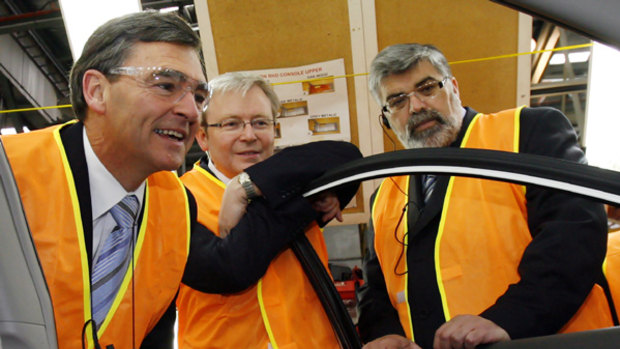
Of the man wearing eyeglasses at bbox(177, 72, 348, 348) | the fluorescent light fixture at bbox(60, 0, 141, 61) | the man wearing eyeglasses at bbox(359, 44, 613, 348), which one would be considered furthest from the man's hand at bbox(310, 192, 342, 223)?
the fluorescent light fixture at bbox(60, 0, 141, 61)

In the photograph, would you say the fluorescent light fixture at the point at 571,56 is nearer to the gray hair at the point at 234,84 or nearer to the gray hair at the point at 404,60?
the gray hair at the point at 404,60

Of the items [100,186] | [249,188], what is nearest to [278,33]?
[249,188]

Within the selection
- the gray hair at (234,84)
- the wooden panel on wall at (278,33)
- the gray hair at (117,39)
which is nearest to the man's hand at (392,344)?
the gray hair at (234,84)

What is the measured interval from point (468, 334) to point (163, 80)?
99 cm

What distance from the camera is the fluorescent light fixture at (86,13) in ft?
6.84

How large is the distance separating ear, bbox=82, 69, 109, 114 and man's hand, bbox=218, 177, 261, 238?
403 mm

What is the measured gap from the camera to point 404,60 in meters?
1.68

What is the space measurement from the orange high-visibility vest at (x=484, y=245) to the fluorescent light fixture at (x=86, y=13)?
1.67 meters

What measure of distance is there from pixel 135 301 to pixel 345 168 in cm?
67

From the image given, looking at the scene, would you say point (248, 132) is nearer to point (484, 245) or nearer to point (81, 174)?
point (81, 174)

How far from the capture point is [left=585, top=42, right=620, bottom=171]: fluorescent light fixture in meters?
2.13

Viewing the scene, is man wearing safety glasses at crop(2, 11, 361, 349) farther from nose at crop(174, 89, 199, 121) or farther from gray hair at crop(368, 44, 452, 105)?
gray hair at crop(368, 44, 452, 105)

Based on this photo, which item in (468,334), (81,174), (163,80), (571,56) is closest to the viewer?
(468,334)

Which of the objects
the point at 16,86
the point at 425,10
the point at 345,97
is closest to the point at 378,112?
the point at 345,97
